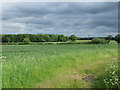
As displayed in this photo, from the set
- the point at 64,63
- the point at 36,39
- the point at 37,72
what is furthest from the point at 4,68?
the point at 36,39

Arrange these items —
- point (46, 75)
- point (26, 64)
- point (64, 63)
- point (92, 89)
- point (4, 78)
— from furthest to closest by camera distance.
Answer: point (64, 63), point (26, 64), point (46, 75), point (4, 78), point (92, 89)

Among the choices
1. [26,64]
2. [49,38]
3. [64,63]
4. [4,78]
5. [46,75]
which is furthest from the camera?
[49,38]

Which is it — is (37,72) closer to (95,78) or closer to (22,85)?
(22,85)

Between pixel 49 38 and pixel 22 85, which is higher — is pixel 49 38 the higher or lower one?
the higher one

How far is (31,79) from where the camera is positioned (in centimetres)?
604

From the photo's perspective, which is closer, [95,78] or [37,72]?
[95,78]

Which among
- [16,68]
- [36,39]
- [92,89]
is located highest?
[36,39]

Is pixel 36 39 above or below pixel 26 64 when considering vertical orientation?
above

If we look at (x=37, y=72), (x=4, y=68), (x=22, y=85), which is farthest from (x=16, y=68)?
(x=22, y=85)

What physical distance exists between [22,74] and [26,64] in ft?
3.35

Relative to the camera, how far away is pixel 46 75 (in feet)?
21.8

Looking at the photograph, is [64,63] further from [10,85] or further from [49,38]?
[49,38]

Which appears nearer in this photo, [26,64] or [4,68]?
[4,68]

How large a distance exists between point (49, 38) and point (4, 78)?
12376 mm
